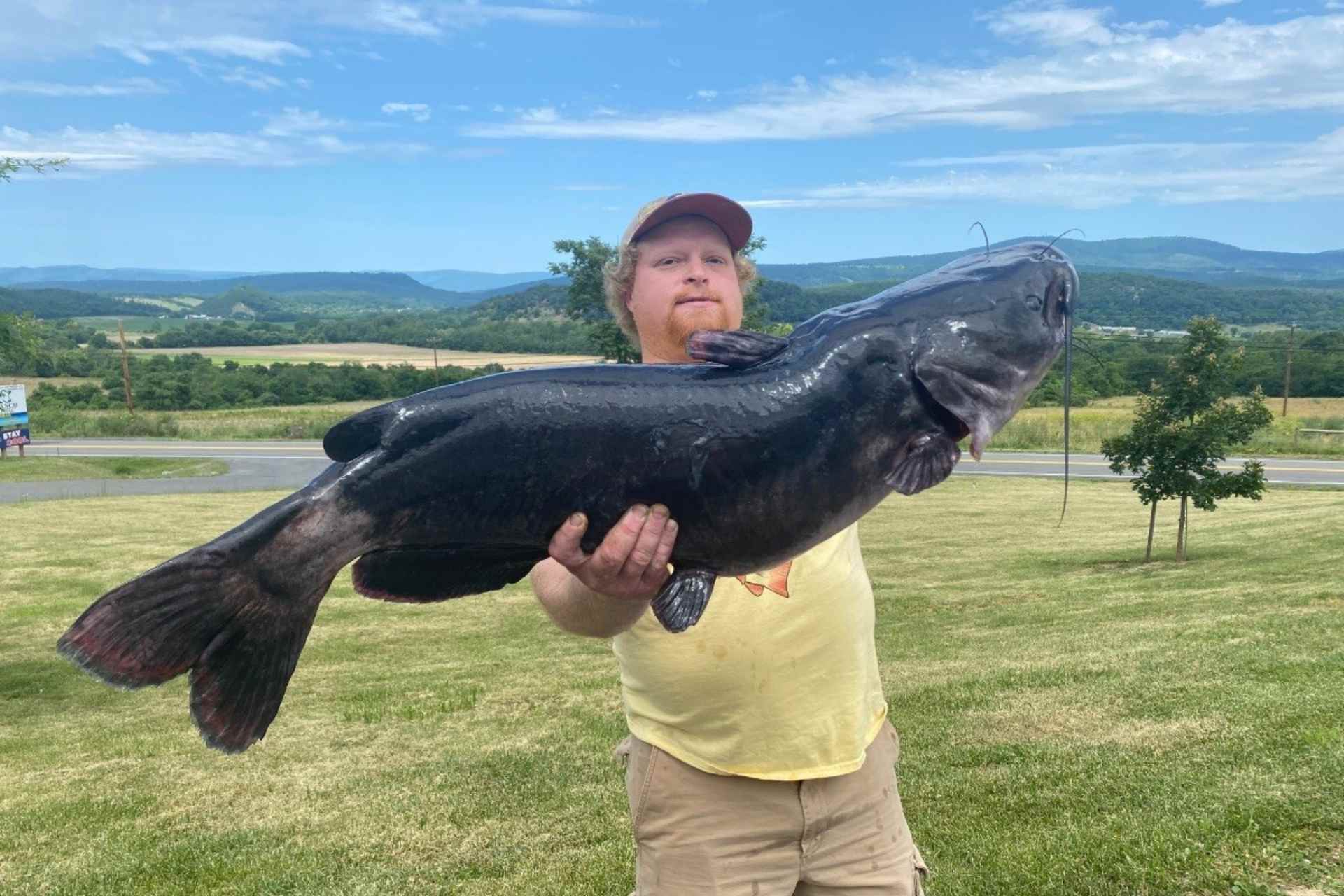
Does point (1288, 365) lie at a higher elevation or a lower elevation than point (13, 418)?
higher

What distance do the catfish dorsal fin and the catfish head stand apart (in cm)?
35

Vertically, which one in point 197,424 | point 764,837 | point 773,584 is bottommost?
point 197,424

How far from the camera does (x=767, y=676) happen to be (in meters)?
A: 3.18

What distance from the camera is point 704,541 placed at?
231cm

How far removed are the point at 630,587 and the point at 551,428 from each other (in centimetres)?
47

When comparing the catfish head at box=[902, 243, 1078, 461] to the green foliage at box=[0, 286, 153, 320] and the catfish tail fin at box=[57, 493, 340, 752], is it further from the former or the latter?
the green foliage at box=[0, 286, 153, 320]

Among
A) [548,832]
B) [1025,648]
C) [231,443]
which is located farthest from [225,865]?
[231,443]

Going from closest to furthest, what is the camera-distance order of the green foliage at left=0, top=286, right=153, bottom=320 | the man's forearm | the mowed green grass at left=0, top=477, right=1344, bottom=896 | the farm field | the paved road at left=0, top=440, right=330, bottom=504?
the man's forearm
the mowed green grass at left=0, top=477, right=1344, bottom=896
the paved road at left=0, top=440, right=330, bottom=504
the farm field
the green foliage at left=0, top=286, right=153, bottom=320

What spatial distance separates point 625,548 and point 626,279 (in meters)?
1.74

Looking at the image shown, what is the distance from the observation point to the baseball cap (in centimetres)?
346

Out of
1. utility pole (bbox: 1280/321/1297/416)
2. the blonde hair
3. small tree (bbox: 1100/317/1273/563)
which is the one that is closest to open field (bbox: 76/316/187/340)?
utility pole (bbox: 1280/321/1297/416)

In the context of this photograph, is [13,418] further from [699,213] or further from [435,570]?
[435,570]

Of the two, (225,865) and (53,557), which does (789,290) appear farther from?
(53,557)

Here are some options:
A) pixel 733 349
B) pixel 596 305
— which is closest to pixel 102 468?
A: pixel 596 305
